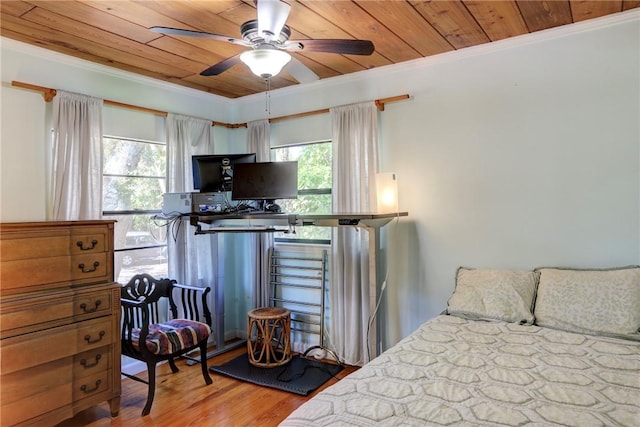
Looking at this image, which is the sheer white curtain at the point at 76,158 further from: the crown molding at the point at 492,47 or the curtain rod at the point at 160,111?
the crown molding at the point at 492,47

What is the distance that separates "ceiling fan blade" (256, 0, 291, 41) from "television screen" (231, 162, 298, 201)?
1.32 m

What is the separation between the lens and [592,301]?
2.18 meters

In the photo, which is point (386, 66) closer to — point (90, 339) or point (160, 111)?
point (160, 111)

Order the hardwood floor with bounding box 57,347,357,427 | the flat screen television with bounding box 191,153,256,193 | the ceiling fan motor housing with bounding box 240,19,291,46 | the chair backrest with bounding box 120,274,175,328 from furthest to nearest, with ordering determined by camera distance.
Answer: the flat screen television with bounding box 191,153,256,193
the chair backrest with bounding box 120,274,175,328
the hardwood floor with bounding box 57,347,357,427
the ceiling fan motor housing with bounding box 240,19,291,46

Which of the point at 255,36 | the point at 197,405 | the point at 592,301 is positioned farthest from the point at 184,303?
the point at 592,301

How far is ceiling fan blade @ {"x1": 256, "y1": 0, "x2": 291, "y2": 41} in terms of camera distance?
5.62 feet

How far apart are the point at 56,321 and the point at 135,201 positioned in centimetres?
132

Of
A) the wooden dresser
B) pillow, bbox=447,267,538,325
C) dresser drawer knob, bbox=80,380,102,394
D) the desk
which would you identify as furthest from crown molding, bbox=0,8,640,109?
dresser drawer knob, bbox=80,380,102,394

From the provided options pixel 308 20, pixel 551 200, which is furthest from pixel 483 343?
pixel 308 20

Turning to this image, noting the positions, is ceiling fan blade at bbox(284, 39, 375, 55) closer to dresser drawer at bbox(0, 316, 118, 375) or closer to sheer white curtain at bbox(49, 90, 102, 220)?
sheer white curtain at bbox(49, 90, 102, 220)

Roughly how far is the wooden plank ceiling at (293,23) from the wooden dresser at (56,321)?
47.2 inches

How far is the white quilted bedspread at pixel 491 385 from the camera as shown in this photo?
136cm

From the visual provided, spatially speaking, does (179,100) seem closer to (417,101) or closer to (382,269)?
(417,101)

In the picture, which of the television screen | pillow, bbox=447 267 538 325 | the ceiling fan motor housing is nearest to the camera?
the ceiling fan motor housing
